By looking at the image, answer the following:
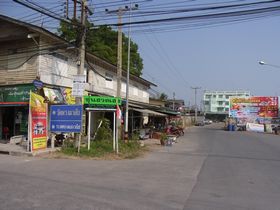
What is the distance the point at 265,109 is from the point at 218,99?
88456mm

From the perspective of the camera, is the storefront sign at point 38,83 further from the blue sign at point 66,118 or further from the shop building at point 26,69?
the blue sign at point 66,118

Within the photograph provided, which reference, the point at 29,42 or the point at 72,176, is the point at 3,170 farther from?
the point at 29,42

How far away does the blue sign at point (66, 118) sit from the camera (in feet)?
56.5

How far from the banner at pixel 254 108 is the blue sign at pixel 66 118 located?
57607 millimetres

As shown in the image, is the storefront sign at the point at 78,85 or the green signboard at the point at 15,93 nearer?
the storefront sign at the point at 78,85

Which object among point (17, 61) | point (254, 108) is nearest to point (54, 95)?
point (17, 61)

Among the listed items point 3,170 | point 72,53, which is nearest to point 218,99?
point 72,53

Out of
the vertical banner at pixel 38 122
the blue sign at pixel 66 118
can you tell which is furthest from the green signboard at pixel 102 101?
the vertical banner at pixel 38 122

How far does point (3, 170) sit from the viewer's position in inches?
471

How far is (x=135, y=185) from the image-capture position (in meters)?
9.87

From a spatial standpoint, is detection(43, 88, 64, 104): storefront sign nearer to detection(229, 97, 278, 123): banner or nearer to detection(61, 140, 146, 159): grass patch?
detection(61, 140, 146, 159): grass patch

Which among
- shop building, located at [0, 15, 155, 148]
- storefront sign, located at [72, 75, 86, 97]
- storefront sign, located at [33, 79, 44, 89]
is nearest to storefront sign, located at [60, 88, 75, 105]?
shop building, located at [0, 15, 155, 148]

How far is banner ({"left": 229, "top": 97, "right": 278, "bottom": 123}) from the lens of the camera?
7006 centimetres

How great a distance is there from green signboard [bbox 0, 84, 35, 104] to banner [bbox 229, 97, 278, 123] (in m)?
56.1
